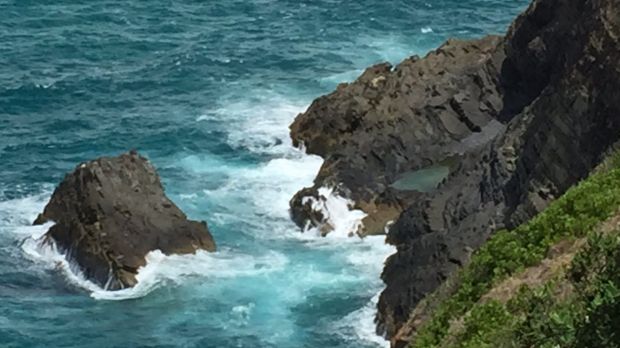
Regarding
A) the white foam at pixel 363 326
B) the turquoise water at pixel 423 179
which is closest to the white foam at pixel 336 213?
the turquoise water at pixel 423 179

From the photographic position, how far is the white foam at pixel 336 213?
6488 cm

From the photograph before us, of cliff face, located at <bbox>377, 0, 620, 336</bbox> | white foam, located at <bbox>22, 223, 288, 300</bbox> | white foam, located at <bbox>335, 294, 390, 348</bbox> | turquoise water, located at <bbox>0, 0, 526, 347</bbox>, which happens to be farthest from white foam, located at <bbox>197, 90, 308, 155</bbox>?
→ white foam, located at <bbox>335, 294, 390, 348</bbox>

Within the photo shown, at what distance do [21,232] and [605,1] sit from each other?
33364 mm

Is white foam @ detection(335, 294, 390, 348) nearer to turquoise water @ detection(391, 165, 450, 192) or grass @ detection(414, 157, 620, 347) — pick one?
turquoise water @ detection(391, 165, 450, 192)

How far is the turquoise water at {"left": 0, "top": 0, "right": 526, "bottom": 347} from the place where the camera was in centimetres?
5691

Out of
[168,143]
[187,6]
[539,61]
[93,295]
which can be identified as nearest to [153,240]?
[93,295]

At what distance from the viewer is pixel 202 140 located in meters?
79.3

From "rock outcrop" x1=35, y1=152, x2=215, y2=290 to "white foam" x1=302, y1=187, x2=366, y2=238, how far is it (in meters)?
6.08

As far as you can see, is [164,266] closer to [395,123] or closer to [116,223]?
[116,223]

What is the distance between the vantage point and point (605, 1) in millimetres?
50406

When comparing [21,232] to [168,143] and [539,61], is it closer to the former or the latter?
[168,143]

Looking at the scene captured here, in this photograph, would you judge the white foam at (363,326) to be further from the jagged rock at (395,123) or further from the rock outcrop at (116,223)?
the rock outcrop at (116,223)

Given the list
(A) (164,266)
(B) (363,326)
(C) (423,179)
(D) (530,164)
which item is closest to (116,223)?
(A) (164,266)

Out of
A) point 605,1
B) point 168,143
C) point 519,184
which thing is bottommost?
point 168,143
